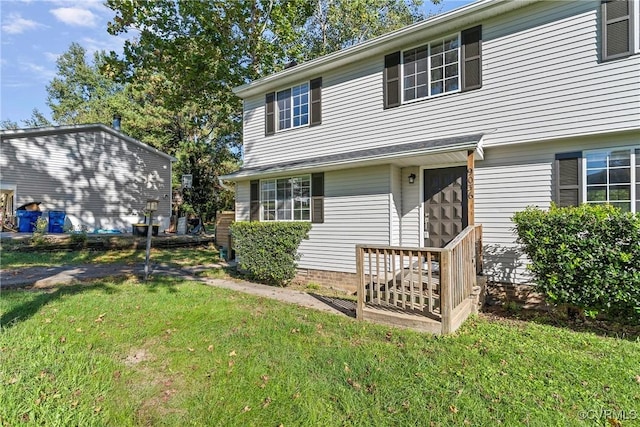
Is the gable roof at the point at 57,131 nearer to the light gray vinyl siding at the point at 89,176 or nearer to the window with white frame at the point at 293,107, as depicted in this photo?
the light gray vinyl siding at the point at 89,176

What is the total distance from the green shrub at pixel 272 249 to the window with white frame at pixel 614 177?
5.81 meters

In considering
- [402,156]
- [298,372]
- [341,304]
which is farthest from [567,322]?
[298,372]

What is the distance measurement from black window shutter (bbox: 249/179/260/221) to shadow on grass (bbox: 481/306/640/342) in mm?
6480

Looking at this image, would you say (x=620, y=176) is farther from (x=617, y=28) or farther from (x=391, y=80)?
(x=391, y=80)

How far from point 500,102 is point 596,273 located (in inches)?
142

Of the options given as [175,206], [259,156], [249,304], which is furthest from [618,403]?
[175,206]

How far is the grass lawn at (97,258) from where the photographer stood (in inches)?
385

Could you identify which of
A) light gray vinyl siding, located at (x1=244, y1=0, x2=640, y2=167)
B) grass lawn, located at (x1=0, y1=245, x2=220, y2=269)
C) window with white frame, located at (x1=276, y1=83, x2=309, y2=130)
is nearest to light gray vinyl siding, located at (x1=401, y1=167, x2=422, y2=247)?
light gray vinyl siding, located at (x1=244, y1=0, x2=640, y2=167)

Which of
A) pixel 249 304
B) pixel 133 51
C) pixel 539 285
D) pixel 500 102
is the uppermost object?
pixel 133 51

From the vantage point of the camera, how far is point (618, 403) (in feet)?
9.14

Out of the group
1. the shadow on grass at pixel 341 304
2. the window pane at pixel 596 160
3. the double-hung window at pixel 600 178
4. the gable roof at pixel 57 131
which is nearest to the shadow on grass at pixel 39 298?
the shadow on grass at pixel 341 304

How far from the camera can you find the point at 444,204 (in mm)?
6977

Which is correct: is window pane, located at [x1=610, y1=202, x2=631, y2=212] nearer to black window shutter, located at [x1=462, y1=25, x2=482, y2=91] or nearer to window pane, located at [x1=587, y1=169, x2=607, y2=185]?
window pane, located at [x1=587, y1=169, x2=607, y2=185]

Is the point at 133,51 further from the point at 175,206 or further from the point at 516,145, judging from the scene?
the point at 516,145
